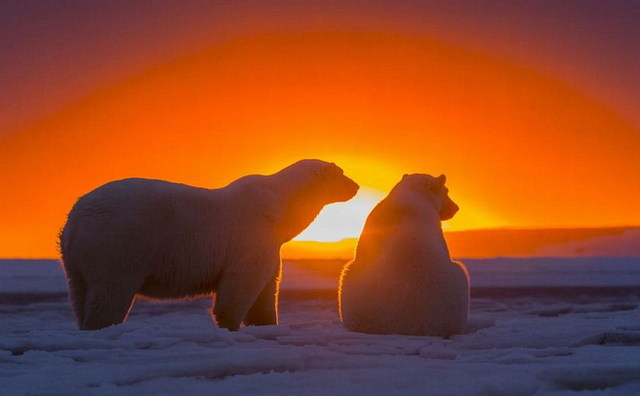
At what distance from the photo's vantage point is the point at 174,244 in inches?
269

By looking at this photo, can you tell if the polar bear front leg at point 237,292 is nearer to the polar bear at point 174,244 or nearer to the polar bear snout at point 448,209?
the polar bear at point 174,244

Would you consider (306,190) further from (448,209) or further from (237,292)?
(448,209)

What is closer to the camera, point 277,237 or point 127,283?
point 127,283

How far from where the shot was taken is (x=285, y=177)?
781 centimetres

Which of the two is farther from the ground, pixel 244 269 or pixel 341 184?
pixel 341 184

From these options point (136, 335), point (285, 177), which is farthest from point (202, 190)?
point (136, 335)

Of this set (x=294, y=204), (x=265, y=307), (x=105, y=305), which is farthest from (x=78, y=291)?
(x=294, y=204)

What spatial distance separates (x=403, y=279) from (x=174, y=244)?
86.0 inches

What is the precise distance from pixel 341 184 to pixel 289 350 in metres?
3.61

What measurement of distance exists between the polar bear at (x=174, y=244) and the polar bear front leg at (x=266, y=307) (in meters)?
0.17

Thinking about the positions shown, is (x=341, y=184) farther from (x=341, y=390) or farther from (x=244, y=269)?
(x=341, y=390)

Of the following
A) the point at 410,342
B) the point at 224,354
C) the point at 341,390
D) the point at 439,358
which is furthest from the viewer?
the point at 410,342

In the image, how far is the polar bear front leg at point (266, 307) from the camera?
7.79 metres

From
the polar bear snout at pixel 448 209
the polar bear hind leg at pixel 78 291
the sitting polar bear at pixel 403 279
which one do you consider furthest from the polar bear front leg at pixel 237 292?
the polar bear snout at pixel 448 209
